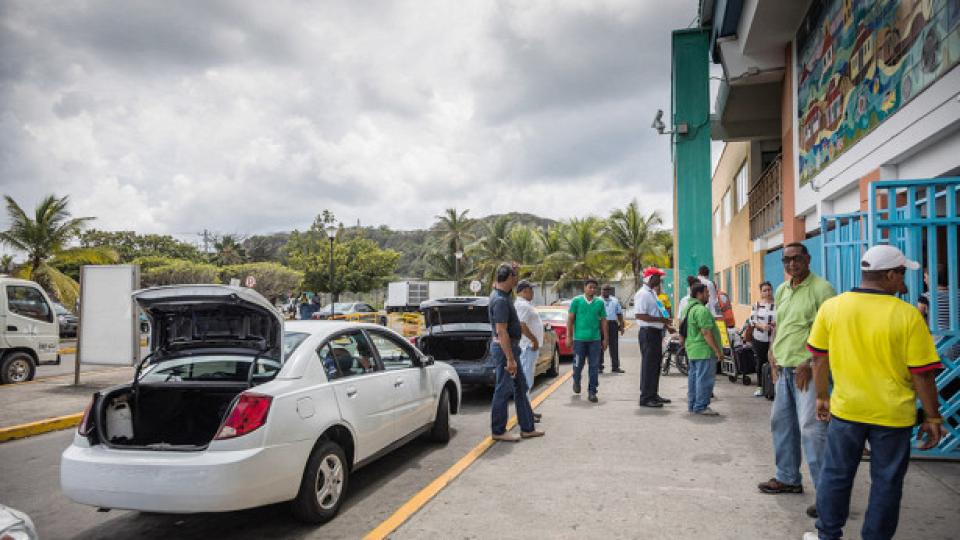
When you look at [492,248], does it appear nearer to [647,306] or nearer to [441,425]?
[647,306]

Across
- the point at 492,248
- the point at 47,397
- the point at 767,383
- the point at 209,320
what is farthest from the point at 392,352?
the point at 492,248

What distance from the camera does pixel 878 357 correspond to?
333 centimetres

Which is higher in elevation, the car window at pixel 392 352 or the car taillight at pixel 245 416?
the car window at pixel 392 352

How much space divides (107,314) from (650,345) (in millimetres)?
9003

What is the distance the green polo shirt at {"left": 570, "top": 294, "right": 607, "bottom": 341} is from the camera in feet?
29.3

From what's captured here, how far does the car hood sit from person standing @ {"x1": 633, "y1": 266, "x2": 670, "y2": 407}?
534 centimetres

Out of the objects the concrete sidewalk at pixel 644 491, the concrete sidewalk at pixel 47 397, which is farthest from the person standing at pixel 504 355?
the concrete sidewalk at pixel 47 397

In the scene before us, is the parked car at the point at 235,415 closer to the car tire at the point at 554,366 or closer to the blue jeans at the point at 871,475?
the blue jeans at the point at 871,475

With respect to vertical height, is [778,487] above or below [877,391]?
below

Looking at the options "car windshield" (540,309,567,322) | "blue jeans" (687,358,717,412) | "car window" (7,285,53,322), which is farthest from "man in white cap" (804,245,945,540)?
"car window" (7,285,53,322)

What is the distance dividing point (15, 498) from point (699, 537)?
551 cm

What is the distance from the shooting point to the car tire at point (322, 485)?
166 inches

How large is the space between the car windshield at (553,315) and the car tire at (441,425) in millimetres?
7759

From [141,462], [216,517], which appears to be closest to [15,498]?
[216,517]
